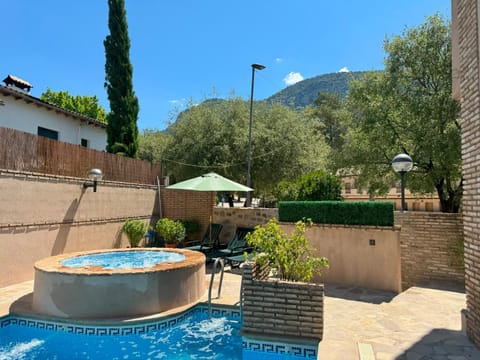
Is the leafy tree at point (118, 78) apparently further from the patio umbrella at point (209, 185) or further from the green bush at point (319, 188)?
the green bush at point (319, 188)

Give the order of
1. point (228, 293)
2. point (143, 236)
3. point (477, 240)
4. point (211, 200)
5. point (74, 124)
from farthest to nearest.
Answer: point (74, 124), point (211, 200), point (143, 236), point (228, 293), point (477, 240)

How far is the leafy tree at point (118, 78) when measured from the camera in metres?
18.6

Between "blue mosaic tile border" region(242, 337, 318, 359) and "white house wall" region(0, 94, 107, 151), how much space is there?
13262mm

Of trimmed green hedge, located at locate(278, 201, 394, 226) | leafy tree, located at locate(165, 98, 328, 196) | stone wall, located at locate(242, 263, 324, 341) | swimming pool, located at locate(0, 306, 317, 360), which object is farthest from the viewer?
leafy tree, located at locate(165, 98, 328, 196)

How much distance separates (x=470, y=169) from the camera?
5.02 m

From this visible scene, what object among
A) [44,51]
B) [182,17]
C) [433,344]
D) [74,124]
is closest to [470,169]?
[433,344]

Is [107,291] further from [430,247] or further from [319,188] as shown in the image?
[430,247]

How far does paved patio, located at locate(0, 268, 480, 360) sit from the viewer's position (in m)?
4.50

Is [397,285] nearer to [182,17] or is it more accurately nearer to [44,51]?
[182,17]

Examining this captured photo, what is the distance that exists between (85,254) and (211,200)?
6120mm

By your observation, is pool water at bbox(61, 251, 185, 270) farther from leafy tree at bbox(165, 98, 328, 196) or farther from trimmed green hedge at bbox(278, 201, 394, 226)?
leafy tree at bbox(165, 98, 328, 196)

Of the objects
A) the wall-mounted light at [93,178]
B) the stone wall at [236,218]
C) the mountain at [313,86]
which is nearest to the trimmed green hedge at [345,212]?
the stone wall at [236,218]

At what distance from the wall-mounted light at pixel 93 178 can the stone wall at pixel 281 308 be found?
7349 millimetres

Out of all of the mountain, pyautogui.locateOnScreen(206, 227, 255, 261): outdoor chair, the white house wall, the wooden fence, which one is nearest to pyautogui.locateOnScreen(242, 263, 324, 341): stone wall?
pyautogui.locateOnScreen(206, 227, 255, 261): outdoor chair
